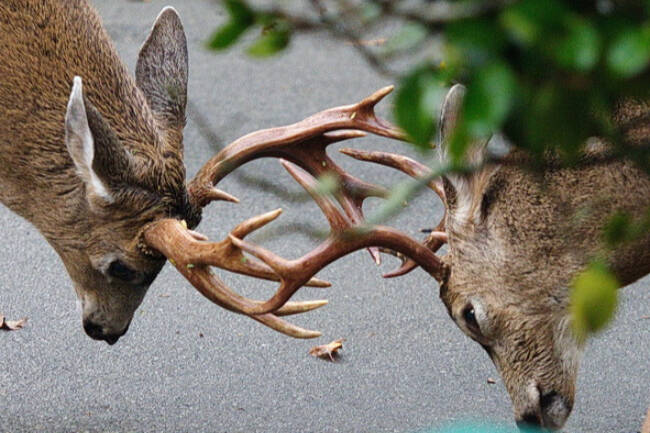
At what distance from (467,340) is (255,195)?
1.84 m

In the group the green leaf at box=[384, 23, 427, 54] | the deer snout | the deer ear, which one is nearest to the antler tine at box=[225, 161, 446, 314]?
the deer snout

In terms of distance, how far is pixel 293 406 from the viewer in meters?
4.45

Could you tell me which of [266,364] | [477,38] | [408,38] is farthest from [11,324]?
[477,38]

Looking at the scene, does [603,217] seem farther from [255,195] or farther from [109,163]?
[255,195]

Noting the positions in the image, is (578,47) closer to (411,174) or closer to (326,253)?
(326,253)

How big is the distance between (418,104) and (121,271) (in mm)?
2796

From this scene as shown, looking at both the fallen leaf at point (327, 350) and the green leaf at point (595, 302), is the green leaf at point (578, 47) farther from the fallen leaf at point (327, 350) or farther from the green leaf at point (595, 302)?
the fallen leaf at point (327, 350)

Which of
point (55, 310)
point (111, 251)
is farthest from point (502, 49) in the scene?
point (55, 310)

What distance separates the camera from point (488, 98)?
986 millimetres

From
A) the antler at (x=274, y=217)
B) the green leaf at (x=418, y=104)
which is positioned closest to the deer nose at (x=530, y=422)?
the antler at (x=274, y=217)

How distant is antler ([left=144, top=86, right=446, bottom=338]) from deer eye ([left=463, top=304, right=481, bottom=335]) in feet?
0.46

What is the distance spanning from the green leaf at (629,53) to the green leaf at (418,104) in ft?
0.54

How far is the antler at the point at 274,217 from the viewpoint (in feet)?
11.0

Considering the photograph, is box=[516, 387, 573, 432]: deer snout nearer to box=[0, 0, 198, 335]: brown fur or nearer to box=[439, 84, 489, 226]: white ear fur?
box=[439, 84, 489, 226]: white ear fur
